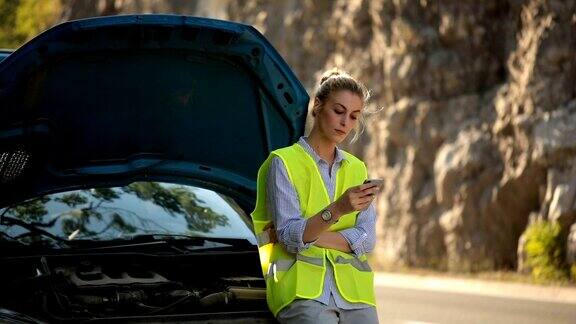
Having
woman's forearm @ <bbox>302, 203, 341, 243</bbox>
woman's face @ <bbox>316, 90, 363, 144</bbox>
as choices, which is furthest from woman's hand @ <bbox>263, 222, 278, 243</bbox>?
woman's face @ <bbox>316, 90, 363, 144</bbox>

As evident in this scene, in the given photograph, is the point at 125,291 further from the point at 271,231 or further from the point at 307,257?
the point at 307,257

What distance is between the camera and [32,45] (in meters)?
5.38

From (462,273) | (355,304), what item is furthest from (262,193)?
(462,273)

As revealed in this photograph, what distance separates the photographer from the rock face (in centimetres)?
1967

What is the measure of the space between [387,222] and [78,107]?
17730 millimetres

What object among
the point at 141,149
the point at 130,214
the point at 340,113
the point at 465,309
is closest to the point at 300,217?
the point at 340,113

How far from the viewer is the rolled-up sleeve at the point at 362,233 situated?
4.19m

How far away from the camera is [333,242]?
4.15 m

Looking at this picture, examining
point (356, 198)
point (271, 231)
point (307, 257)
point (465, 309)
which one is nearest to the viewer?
point (356, 198)

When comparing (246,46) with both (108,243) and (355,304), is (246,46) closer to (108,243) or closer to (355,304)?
(108,243)

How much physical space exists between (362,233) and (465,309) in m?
9.39

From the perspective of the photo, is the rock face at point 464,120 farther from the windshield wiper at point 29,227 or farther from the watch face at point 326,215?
the watch face at point 326,215

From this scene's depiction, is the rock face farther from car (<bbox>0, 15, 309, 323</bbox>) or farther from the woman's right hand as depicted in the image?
the woman's right hand

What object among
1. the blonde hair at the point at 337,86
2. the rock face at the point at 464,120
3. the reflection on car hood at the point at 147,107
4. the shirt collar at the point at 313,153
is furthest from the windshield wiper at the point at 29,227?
the rock face at the point at 464,120
